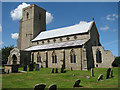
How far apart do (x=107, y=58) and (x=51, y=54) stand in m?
14.2

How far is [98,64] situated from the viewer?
86.3 ft

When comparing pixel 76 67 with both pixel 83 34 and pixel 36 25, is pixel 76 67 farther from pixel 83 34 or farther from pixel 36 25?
pixel 36 25

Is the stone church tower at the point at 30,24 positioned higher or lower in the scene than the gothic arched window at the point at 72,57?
higher

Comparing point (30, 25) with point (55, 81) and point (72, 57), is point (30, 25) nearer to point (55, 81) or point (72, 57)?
point (72, 57)

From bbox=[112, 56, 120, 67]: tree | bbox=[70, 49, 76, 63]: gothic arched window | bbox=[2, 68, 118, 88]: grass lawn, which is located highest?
bbox=[70, 49, 76, 63]: gothic arched window

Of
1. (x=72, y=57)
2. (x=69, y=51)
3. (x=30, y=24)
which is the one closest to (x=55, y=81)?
(x=72, y=57)

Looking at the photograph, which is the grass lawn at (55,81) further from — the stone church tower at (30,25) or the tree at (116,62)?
the stone church tower at (30,25)

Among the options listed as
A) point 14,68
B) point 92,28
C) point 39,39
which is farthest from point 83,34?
point 14,68

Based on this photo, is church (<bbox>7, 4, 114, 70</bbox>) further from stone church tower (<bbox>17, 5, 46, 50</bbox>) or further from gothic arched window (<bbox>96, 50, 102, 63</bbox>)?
stone church tower (<bbox>17, 5, 46, 50</bbox>)

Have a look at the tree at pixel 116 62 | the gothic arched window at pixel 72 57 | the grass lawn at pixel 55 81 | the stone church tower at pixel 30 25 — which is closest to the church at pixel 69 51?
the gothic arched window at pixel 72 57

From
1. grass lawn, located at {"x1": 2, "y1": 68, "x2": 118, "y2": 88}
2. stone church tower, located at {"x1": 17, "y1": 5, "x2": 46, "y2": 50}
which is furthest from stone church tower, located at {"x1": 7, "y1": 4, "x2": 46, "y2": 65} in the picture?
grass lawn, located at {"x1": 2, "y1": 68, "x2": 118, "y2": 88}

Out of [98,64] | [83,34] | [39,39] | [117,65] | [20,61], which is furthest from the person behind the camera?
[39,39]

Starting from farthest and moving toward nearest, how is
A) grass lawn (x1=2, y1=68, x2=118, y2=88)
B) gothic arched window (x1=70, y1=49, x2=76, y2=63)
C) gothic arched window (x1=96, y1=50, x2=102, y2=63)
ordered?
gothic arched window (x1=96, y1=50, x2=102, y2=63) → gothic arched window (x1=70, y1=49, x2=76, y2=63) → grass lawn (x1=2, y1=68, x2=118, y2=88)

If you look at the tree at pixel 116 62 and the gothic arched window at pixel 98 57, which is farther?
the gothic arched window at pixel 98 57
